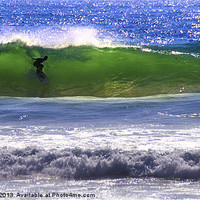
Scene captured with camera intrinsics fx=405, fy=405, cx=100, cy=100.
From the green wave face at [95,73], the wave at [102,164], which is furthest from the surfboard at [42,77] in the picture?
the wave at [102,164]

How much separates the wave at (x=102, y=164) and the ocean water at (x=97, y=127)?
13 mm

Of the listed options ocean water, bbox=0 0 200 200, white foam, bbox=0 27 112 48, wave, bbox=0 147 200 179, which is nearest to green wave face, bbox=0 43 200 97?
ocean water, bbox=0 0 200 200

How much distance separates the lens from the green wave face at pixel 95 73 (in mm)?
10773

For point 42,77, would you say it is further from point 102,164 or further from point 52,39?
point 102,164

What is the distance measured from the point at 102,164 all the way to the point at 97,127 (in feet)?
5.74

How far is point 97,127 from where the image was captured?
704cm

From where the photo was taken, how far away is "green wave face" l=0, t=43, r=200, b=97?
10773 mm

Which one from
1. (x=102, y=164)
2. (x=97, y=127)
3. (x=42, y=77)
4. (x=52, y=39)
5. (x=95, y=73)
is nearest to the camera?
(x=102, y=164)

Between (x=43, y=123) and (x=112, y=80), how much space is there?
4.85 meters

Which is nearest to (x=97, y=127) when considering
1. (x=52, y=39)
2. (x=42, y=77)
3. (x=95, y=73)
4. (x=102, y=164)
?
(x=102, y=164)

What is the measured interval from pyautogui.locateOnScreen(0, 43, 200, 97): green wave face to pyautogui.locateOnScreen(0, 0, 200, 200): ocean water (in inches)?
1.2

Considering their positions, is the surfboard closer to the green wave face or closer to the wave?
the green wave face

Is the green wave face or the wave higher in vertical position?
the green wave face

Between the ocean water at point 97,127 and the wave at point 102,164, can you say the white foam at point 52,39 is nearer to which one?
the ocean water at point 97,127
